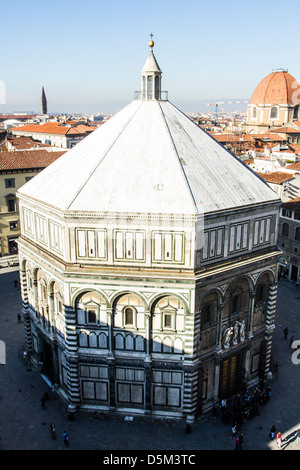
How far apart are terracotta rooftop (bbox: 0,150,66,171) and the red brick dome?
79866 millimetres

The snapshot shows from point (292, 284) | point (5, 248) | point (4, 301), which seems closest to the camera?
point (4, 301)

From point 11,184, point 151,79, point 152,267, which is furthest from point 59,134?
point 152,267

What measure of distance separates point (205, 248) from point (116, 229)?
5253mm

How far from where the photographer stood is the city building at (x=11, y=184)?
53156 mm

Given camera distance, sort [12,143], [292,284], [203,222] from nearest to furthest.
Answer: [203,222] < [292,284] < [12,143]

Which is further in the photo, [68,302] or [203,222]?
[68,302]

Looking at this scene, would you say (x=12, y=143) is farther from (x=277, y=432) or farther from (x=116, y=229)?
(x=277, y=432)

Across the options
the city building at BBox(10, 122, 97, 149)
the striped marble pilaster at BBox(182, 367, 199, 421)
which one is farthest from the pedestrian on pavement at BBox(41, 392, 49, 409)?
the city building at BBox(10, 122, 97, 149)

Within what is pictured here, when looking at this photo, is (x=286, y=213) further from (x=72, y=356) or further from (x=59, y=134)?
(x=59, y=134)

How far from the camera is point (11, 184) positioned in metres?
53.6

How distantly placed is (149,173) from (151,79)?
8945mm

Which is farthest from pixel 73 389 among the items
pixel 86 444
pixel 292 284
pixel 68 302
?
pixel 292 284

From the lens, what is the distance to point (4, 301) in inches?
1731

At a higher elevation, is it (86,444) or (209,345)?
(209,345)
